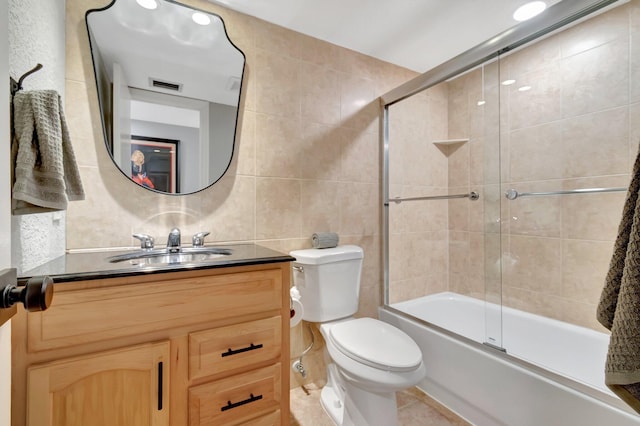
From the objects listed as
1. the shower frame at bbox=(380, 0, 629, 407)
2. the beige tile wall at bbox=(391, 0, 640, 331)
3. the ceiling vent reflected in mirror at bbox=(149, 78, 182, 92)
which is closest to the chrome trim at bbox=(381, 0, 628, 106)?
the shower frame at bbox=(380, 0, 629, 407)

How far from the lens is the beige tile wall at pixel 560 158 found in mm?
1539

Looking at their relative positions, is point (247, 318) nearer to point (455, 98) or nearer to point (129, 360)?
point (129, 360)

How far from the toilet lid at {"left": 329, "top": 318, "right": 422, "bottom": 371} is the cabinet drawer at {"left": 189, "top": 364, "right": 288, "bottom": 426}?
0.37 meters

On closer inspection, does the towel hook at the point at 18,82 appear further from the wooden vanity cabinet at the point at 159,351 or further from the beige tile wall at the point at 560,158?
the beige tile wall at the point at 560,158

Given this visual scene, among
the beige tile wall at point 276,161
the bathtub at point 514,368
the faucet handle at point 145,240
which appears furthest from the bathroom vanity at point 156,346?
the bathtub at point 514,368

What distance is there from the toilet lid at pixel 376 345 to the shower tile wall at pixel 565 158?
703mm

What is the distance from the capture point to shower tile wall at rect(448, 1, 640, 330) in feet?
5.03

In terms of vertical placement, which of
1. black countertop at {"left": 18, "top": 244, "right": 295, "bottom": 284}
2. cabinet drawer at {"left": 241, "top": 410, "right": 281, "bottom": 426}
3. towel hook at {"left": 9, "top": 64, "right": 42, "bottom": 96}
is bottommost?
cabinet drawer at {"left": 241, "top": 410, "right": 281, "bottom": 426}

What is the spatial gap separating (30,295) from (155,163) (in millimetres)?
1074

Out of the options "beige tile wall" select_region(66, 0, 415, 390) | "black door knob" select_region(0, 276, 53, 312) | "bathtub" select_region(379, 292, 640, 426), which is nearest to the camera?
"black door knob" select_region(0, 276, 53, 312)

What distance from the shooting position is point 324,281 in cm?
157

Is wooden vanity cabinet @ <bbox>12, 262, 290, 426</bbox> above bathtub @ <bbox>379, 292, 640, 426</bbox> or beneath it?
above

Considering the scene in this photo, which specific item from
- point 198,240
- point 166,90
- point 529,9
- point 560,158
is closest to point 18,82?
point 166,90

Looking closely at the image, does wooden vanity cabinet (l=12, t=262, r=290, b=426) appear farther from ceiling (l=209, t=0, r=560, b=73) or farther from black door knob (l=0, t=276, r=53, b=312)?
ceiling (l=209, t=0, r=560, b=73)
